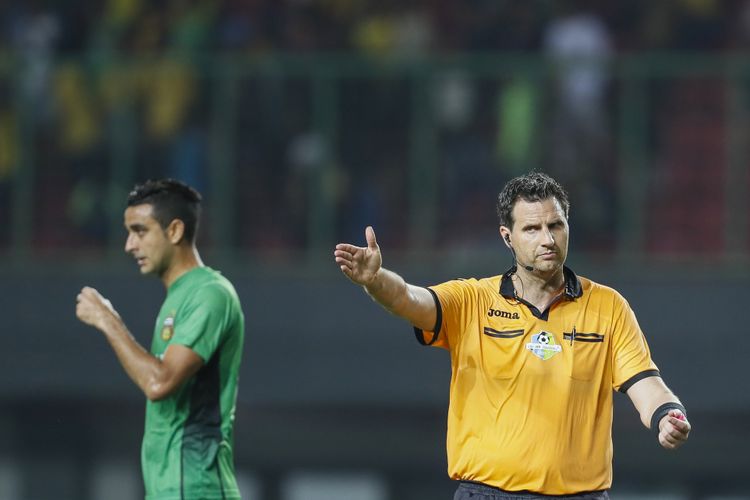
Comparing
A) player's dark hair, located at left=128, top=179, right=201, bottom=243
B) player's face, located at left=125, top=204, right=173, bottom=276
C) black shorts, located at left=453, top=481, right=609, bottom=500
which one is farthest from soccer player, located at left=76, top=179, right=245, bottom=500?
black shorts, located at left=453, top=481, right=609, bottom=500

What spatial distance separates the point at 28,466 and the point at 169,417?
225 inches

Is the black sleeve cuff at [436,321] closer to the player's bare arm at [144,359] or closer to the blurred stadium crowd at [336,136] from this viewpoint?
the player's bare arm at [144,359]

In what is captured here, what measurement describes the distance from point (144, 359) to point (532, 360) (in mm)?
1628

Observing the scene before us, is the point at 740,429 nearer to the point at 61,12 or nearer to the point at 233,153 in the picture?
the point at 233,153

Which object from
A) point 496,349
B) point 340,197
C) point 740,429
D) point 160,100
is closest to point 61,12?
point 160,100

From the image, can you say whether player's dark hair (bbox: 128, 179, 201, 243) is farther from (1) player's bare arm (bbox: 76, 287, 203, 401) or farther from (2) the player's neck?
(1) player's bare arm (bbox: 76, 287, 203, 401)

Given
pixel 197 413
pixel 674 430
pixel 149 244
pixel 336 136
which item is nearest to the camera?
pixel 674 430

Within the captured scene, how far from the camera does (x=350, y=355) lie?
1052 centimetres

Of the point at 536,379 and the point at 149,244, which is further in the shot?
the point at 149,244

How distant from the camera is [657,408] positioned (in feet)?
16.6

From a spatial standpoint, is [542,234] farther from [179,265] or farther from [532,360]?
[179,265]

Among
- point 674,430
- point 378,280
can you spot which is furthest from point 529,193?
point 674,430

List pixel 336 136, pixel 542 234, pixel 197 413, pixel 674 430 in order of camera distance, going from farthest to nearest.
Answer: pixel 336 136, pixel 197 413, pixel 542 234, pixel 674 430

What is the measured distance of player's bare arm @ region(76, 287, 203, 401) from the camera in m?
5.77
